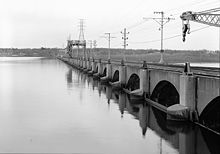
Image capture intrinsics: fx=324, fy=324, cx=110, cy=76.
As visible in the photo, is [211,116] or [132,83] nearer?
[211,116]

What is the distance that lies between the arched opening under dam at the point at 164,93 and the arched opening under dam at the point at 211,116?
29.1ft

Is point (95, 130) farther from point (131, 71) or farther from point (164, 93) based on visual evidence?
point (131, 71)

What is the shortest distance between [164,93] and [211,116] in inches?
437

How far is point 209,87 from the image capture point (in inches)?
858

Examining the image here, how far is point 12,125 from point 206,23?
→ 1874cm

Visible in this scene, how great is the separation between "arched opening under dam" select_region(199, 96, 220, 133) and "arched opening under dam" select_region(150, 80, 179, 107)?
8866 mm

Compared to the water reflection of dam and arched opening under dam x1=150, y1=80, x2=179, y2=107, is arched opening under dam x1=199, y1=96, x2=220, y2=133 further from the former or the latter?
arched opening under dam x1=150, y1=80, x2=179, y2=107

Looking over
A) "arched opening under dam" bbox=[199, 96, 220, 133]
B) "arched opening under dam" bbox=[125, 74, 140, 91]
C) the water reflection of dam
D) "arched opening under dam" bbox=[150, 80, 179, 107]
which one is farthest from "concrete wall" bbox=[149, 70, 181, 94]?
"arched opening under dam" bbox=[125, 74, 140, 91]

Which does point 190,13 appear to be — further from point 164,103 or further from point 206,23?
point 164,103

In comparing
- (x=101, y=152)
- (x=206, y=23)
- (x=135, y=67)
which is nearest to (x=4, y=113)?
(x=101, y=152)

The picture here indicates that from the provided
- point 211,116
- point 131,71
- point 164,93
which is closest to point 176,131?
point 211,116

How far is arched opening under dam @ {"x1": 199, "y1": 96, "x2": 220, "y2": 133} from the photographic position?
22188mm

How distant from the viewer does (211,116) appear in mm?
23062

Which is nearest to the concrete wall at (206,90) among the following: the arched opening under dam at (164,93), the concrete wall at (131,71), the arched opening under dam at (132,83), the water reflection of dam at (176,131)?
the water reflection of dam at (176,131)
